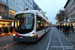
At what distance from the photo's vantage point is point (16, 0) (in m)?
25.9

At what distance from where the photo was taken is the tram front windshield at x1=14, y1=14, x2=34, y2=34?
698 cm

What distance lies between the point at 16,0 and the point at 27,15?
20881mm


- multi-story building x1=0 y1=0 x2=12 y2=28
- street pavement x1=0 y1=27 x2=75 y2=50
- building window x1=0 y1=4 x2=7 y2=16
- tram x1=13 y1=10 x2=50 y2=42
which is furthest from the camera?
building window x1=0 y1=4 x2=7 y2=16

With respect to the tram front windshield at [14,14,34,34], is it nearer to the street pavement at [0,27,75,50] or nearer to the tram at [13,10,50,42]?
the tram at [13,10,50,42]

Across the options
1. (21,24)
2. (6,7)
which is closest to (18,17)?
(21,24)

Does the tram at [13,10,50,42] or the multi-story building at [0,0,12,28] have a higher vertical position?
the multi-story building at [0,0,12,28]

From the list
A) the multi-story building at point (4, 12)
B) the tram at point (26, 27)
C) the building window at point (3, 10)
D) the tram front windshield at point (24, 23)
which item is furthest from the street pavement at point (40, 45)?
the building window at point (3, 10)

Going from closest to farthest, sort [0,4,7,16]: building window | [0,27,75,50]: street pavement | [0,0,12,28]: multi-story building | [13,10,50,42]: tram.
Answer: [0,27,75,50]: street pavement → [13,10,50,42]: tram → [0,0,12,28]: multi-story building → [0,4,7,16]: building window

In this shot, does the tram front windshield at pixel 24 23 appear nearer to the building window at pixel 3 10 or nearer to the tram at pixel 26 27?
the tram at pixel 26 27

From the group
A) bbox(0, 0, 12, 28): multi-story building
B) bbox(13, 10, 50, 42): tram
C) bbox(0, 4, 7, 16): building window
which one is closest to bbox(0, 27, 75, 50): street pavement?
bbox(13, 10, 50, 42): tram

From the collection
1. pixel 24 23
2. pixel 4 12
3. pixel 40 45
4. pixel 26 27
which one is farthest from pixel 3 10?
pixel 40 45

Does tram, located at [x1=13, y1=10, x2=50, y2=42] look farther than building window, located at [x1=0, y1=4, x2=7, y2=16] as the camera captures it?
No

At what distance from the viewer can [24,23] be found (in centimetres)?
710

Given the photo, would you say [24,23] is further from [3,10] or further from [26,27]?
[3,10]
